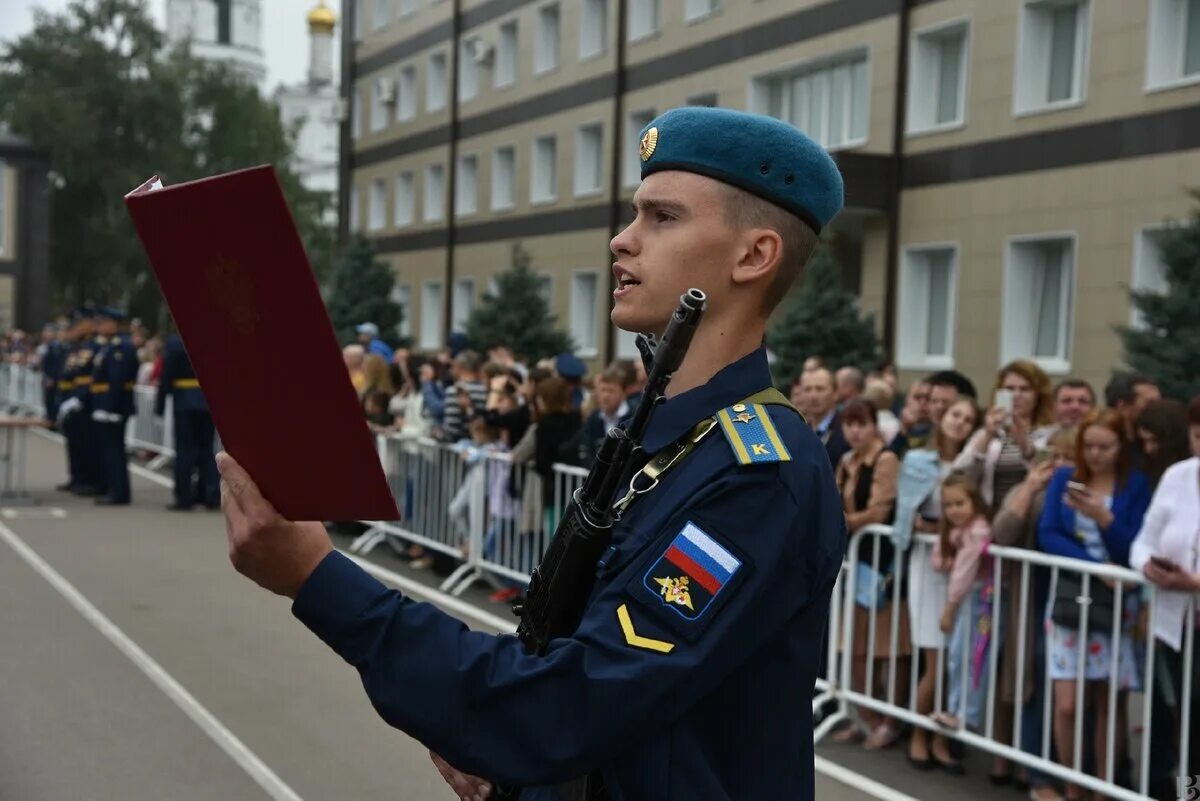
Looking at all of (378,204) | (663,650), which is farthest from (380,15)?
(663,650)

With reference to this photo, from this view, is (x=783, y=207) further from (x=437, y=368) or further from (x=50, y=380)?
(x=50, y=380)

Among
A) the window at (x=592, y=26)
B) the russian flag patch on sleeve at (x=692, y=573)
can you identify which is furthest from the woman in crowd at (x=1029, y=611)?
the window at (x=592, y=26)

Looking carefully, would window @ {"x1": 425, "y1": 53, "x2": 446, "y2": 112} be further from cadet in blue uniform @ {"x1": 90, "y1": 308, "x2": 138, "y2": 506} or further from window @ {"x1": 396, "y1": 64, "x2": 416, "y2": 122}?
cadet in blue uniform @ {"x1": 90, "y1": 308, "x2": 138, "y2": 506}

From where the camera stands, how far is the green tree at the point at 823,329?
61.8ft

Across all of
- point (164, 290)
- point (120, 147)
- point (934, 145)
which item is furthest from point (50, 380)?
point (120, 147)

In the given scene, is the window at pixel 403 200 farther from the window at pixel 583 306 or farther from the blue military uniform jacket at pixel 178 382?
the blue military uniform jacket at pixel 178 382

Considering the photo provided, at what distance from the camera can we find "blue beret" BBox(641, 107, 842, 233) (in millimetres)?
1976

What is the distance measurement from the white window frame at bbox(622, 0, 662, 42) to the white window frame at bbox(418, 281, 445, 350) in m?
10.7

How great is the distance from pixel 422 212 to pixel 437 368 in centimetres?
2511

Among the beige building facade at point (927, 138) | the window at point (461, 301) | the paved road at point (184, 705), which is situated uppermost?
the beige building facade at point (927, 138)

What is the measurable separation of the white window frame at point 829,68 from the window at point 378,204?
18.5 m

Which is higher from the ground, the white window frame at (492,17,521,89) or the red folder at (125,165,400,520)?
the white window frame at (492,17,521,89)

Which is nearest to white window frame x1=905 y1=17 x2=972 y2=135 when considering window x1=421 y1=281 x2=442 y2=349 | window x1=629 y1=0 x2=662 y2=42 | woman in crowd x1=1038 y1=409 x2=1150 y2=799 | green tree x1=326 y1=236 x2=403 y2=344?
window x1=629 y1=0 x2=662 y2=42

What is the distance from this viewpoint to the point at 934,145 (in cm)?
2112
